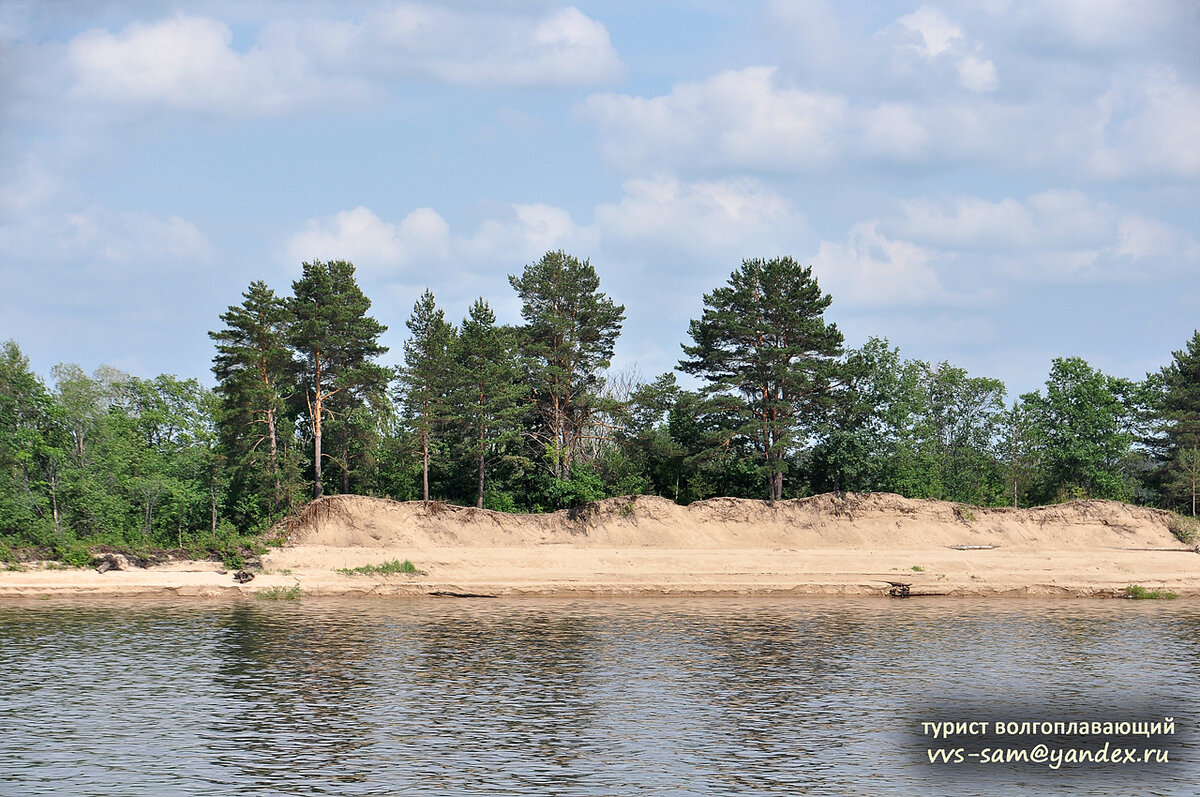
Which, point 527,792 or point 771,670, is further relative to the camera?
point 771,670

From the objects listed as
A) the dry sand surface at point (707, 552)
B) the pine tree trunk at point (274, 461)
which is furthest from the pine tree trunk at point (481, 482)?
the pine tree trunk at point (274, 461)

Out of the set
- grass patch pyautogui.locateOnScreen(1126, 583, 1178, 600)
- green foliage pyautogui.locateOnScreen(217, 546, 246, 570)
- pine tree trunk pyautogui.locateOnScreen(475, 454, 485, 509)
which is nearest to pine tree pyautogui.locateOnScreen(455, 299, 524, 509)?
pine tree trunk pyautogui.locateOnScreen(475, 454, 485, 509)

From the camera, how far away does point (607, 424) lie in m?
64.0

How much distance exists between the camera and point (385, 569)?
150 feet

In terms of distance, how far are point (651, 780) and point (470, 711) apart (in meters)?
6.36

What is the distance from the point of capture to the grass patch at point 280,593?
4291 cm

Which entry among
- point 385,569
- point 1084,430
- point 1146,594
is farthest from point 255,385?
point 1084,430

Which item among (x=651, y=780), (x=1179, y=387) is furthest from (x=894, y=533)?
(x=651, y=780)

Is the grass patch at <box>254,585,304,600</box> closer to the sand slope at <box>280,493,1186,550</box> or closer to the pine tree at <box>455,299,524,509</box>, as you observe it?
the sand slope at <box>280,493,1186,550</box>

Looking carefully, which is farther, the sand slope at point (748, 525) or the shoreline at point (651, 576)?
the sand slope at point (748, 525)

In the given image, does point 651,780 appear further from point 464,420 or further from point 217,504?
point 217,504

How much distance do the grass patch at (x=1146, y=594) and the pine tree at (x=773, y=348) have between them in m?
18.7

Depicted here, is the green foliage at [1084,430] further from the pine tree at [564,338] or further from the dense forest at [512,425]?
the pine tree at [564,338]

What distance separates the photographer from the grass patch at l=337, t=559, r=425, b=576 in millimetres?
45375
